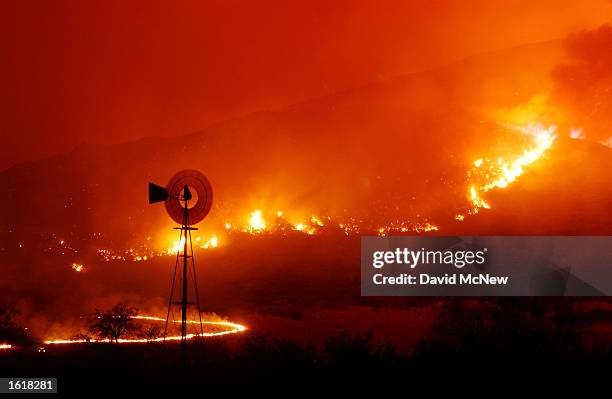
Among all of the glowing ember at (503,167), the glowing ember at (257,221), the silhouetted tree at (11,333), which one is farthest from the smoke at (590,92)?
the silhouetted tree at (11,333)

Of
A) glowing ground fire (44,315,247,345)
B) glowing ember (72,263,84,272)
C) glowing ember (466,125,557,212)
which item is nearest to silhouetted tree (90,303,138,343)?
glowing ground fire (44,315,247,345)

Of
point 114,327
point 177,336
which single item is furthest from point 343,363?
point 177,336

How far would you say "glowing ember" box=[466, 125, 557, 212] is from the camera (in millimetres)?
42406

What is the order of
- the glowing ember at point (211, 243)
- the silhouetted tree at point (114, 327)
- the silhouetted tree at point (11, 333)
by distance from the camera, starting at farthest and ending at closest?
the glowing ember at point (211, 243) < the silhouetted tree at point (11, 333) < the silhouetted tree at point (114, 327)

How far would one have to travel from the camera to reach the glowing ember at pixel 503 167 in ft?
139

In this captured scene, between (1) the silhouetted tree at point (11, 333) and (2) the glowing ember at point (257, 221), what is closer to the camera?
(1) the silhouetted tree at point (11, 333)

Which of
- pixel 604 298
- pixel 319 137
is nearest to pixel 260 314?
pixel 604 298

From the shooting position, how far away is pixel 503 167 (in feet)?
148

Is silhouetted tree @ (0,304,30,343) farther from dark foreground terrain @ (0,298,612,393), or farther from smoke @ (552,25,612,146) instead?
smoke @ (552,25,612,146)

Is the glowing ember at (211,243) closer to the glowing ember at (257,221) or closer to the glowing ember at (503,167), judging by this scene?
the glowing ember at (257,221)

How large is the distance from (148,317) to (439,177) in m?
24.5

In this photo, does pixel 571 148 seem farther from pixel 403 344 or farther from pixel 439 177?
pixel 403 344

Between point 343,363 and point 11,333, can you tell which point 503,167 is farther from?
point 343,363

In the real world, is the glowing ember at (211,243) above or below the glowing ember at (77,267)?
above
